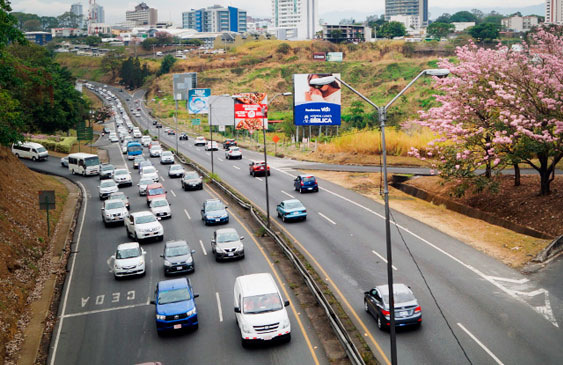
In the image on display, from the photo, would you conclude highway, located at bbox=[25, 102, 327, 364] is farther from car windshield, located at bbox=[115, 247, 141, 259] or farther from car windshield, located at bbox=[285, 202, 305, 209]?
car windshield, located at bbox=[285, 202, 305, 209]

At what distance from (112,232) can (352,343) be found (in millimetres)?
23325

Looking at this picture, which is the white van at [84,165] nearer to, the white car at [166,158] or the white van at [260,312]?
the white car at [166,158]

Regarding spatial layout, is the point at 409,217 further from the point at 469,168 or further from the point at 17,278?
the point at 17,278

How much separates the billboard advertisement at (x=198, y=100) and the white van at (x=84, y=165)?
108ft

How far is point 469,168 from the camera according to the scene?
37.6 metres

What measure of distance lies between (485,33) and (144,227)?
528 feet

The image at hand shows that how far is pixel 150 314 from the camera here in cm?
2214

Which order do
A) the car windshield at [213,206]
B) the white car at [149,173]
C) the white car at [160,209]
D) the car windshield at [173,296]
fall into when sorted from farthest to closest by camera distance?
the white car at [149,173] < the white car at [160,209] < the car windshield at [213,206] < the car windshield at [173,296]

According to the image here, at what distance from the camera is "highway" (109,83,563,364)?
59.2 ft

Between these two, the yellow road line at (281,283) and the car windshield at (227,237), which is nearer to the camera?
the yellow road line at (281,283)

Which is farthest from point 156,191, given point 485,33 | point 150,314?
point 485,33

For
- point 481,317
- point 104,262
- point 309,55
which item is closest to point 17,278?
point 104,262

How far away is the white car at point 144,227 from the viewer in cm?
3216

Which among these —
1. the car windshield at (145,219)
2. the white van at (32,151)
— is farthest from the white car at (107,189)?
the white van at (32,151)
